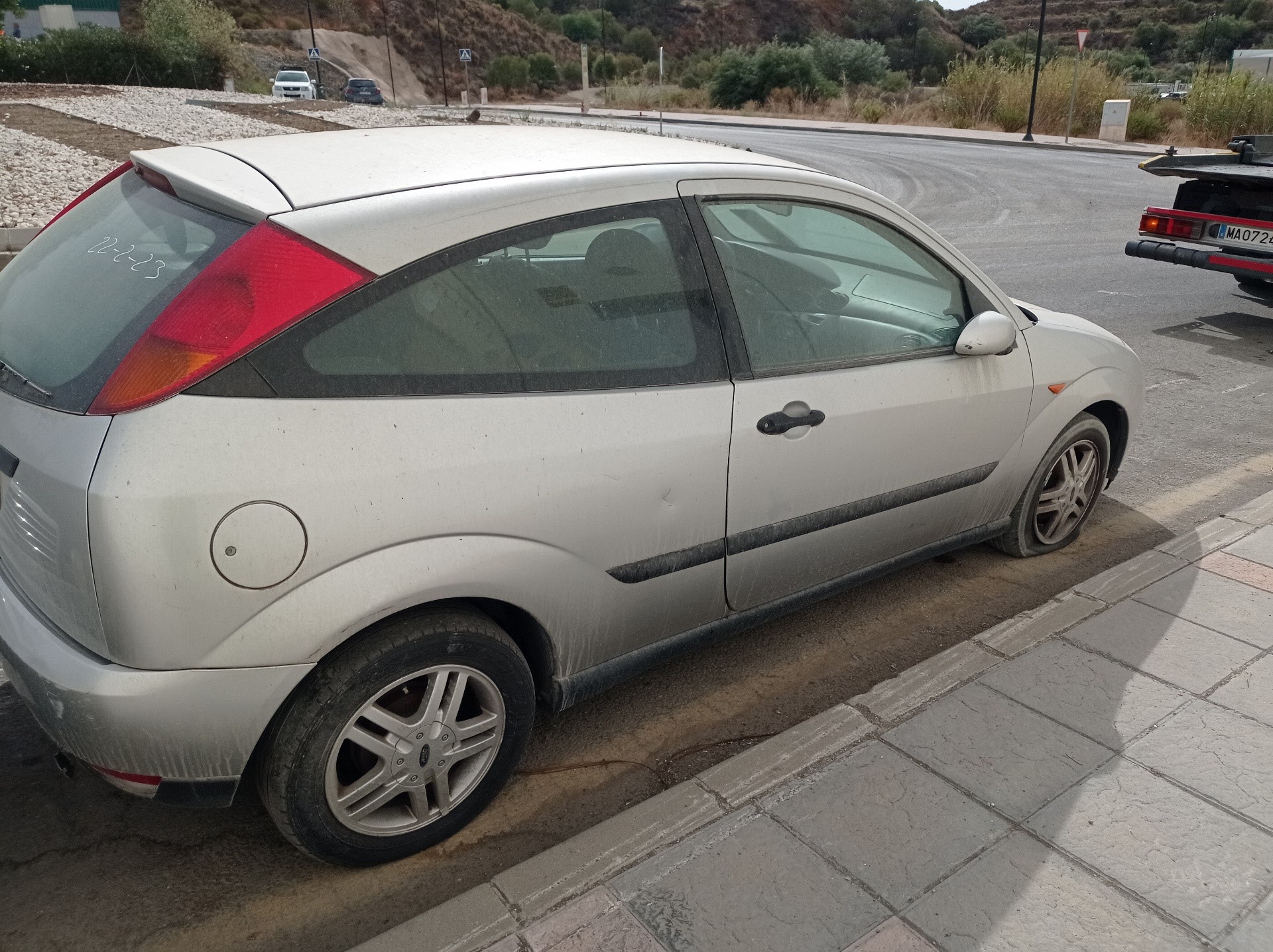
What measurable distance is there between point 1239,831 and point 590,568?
1.76 m

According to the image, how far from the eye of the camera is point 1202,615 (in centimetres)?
363

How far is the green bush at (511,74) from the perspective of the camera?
6900cm

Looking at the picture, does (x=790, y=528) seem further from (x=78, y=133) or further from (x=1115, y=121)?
(x=1115, y=121)

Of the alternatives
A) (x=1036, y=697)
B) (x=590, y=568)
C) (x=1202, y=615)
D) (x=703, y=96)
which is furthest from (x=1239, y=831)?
(x=703, y=96)

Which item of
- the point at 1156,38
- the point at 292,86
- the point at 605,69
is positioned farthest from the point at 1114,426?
the point at 1156,38

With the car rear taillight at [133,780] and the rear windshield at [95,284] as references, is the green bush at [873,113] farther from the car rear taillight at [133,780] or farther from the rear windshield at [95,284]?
the car rear taillight at [133,780]

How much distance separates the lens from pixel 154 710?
2.09 m

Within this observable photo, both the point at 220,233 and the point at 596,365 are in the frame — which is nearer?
the point at 220,233

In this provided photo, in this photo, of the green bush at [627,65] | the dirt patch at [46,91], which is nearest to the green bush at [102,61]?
the dirt patch at [46,91]

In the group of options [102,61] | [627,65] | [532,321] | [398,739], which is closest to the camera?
[398,739]

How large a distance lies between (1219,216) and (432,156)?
7860mm

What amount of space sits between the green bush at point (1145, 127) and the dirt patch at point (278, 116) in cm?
2121

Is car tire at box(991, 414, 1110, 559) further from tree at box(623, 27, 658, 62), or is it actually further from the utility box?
tree at box(623, 27, 658, 62)

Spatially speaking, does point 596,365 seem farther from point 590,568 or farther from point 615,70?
point 615,70
